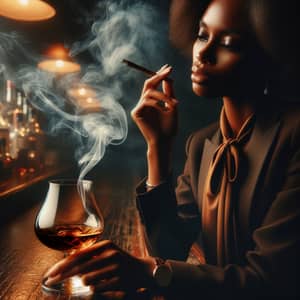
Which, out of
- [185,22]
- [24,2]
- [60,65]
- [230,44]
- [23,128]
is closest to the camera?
[230,44]

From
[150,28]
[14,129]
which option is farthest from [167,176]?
[14,129]

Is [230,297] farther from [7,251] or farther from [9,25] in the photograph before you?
[9,25]

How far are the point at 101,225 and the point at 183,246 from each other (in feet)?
1.96

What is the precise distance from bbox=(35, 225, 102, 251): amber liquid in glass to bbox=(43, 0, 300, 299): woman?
0.07m

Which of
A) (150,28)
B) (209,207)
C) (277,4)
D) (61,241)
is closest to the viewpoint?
(61,241)

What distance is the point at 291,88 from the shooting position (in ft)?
5.29

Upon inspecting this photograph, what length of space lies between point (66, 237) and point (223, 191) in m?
0.66

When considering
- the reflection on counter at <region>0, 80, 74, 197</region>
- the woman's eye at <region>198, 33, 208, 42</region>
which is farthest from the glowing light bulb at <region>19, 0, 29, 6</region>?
the reflection on counter at <region>0, 80, 74, 197</region>

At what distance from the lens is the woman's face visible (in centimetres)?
140

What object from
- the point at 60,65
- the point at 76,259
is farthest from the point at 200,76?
the point at 60,65

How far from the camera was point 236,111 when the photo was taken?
153 cm

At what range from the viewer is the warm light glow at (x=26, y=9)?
2.30 meters

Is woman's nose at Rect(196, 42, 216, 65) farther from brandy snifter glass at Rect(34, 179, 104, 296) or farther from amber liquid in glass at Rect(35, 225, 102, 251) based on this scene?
amber liquid in glass at Rect(35, 225, 102, 251)

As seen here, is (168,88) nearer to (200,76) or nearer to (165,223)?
(200,76)
